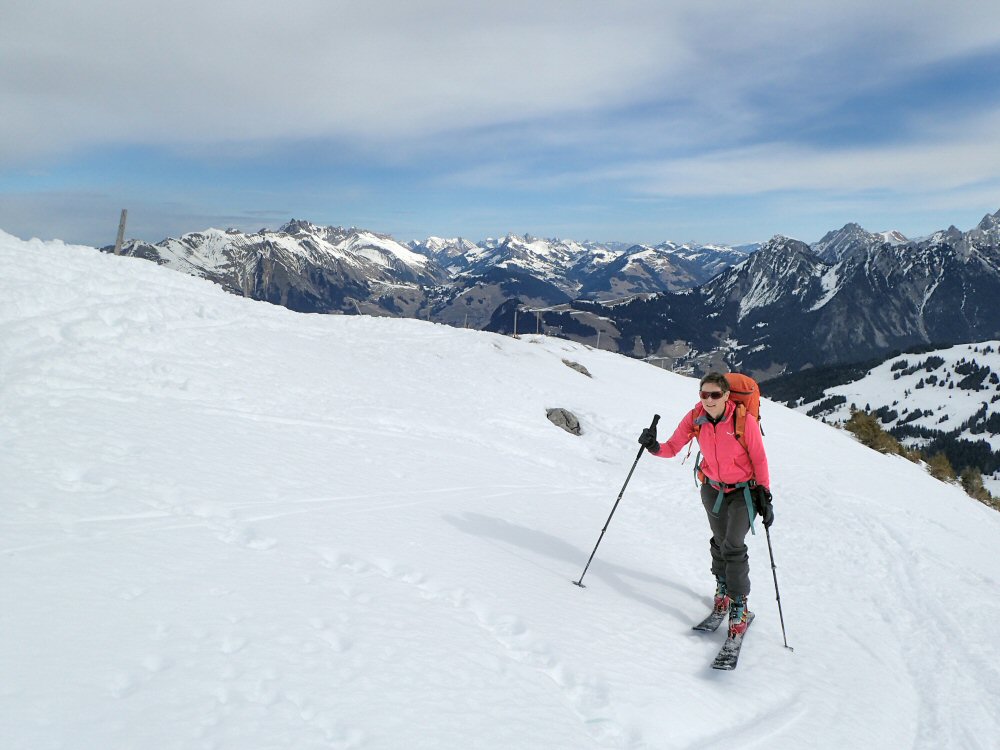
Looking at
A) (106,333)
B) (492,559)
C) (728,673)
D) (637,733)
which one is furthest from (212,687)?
(106,333)

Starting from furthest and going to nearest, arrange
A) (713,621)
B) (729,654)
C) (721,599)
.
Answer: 1. (721,599)
2. (713,621)
3. (729,654)

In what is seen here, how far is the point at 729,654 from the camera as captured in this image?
7801mm

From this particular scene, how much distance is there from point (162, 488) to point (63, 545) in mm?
2462

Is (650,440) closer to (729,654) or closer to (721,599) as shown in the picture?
(721,599)

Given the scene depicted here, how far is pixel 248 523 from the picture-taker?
341 inches

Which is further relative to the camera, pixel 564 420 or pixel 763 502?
pixel 564 420

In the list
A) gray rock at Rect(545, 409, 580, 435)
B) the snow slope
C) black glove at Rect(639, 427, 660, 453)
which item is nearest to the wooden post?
the snow slope

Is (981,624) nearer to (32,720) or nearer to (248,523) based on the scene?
(248,523)

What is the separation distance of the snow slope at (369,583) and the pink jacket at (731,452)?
2.67 metres

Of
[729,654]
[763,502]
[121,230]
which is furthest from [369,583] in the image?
[121,230]

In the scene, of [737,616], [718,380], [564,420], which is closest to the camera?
[718,380]

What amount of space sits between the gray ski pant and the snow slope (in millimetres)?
1073

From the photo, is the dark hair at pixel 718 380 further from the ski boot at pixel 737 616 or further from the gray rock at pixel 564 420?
the gray rock at pixel 564 420

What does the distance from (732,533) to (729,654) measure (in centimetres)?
170
